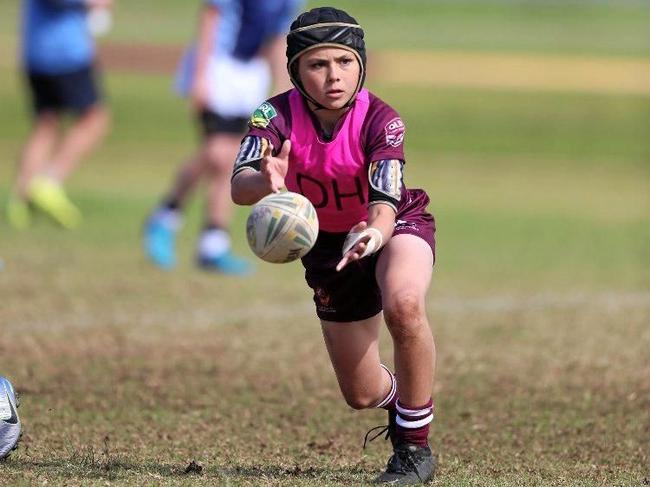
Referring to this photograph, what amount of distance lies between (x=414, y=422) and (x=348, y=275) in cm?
73

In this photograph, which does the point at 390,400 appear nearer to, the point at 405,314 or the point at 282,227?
the point at 405,314

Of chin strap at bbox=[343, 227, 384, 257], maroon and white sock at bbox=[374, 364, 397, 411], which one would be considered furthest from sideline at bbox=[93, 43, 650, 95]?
chin strap at bbox=[343, 227, 384, 257]

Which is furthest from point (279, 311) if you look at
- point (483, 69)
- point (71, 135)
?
point (483, 69)

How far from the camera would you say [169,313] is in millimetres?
9125

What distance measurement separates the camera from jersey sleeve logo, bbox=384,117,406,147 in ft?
17.1

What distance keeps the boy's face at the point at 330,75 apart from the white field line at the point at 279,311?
3.80 m

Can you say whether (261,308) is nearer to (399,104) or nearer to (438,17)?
(399,104)

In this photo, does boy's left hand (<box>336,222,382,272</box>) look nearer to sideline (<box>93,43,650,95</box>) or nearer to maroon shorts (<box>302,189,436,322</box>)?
maroon shorts (<box>302,189,436,322</box>)

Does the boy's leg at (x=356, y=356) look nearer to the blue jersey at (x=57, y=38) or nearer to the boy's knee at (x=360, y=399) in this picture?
the boy's knee at (x=360, y=399)

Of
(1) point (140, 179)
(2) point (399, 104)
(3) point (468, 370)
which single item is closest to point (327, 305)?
(3) point (468, 370)

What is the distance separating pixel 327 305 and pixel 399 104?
24.2 m

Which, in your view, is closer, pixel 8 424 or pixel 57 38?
pixel 8 424

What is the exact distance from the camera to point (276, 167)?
16.3ft

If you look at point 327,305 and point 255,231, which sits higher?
point 255,231
